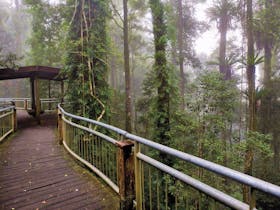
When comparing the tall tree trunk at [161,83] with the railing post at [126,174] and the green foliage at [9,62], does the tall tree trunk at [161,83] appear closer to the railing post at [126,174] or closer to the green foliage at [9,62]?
the railing post at [126,174]

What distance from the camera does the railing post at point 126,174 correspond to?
8.14 feet

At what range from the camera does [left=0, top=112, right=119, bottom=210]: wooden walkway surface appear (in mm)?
2926

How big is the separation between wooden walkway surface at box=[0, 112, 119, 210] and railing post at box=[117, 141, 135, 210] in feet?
1.10

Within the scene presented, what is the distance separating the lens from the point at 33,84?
11.0 meters

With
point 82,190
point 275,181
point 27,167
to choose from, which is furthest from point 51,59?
point 275,181

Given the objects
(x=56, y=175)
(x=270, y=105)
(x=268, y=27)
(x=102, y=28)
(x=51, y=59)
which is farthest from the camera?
(x=51, y=59)

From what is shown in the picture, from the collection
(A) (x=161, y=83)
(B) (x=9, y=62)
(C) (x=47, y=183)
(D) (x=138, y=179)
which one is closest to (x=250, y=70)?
(A) (x=161, y=83)

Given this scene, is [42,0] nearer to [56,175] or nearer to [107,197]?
[56,175]

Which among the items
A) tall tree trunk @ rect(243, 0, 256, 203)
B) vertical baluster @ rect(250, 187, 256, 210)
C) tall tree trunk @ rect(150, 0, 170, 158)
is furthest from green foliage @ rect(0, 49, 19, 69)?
vertical baluster @ rect(250, 187, 256, 210)

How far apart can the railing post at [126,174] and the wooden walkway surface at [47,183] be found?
0.34 meters

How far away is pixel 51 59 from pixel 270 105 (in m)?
15.2

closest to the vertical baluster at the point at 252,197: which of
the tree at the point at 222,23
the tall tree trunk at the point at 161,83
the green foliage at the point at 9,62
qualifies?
the tall tree trunk at the point at 161,83

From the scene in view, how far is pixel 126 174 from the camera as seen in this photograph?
2.49 m

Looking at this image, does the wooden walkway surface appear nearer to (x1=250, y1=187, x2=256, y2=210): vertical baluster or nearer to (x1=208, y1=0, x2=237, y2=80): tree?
(x1=250, y1=187, x2=256, y2=210): vertical baluster
